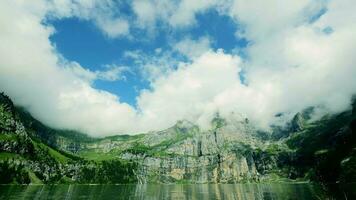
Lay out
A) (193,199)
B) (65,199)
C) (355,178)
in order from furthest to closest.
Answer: (355,178)
(193,199)
(65,199)

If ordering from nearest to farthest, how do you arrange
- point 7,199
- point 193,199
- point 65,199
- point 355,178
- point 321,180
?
point 321,180 < point 7,199 < point 65,199 < point 193,199 < point 355,178

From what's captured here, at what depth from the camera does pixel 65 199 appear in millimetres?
143250

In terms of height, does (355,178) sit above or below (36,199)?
above

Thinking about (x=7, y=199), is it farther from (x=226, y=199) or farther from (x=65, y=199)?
(x=226, y=199)

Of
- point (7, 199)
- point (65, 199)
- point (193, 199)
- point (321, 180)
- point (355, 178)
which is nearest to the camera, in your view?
point (321, 180)

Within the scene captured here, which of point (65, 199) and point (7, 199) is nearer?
point (7, 199)

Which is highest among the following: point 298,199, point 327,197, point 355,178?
point 355,178

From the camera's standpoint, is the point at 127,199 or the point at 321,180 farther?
the point at 127,199

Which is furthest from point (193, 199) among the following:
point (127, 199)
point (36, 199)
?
point (36, 199)

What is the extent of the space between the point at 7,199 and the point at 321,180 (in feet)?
434

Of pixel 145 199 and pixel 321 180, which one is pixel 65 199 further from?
pixel 321 180

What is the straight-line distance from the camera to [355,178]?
19962 cm

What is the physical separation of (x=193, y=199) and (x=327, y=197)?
450 feet

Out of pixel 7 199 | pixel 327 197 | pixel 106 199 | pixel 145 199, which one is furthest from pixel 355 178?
pixel 327 197
